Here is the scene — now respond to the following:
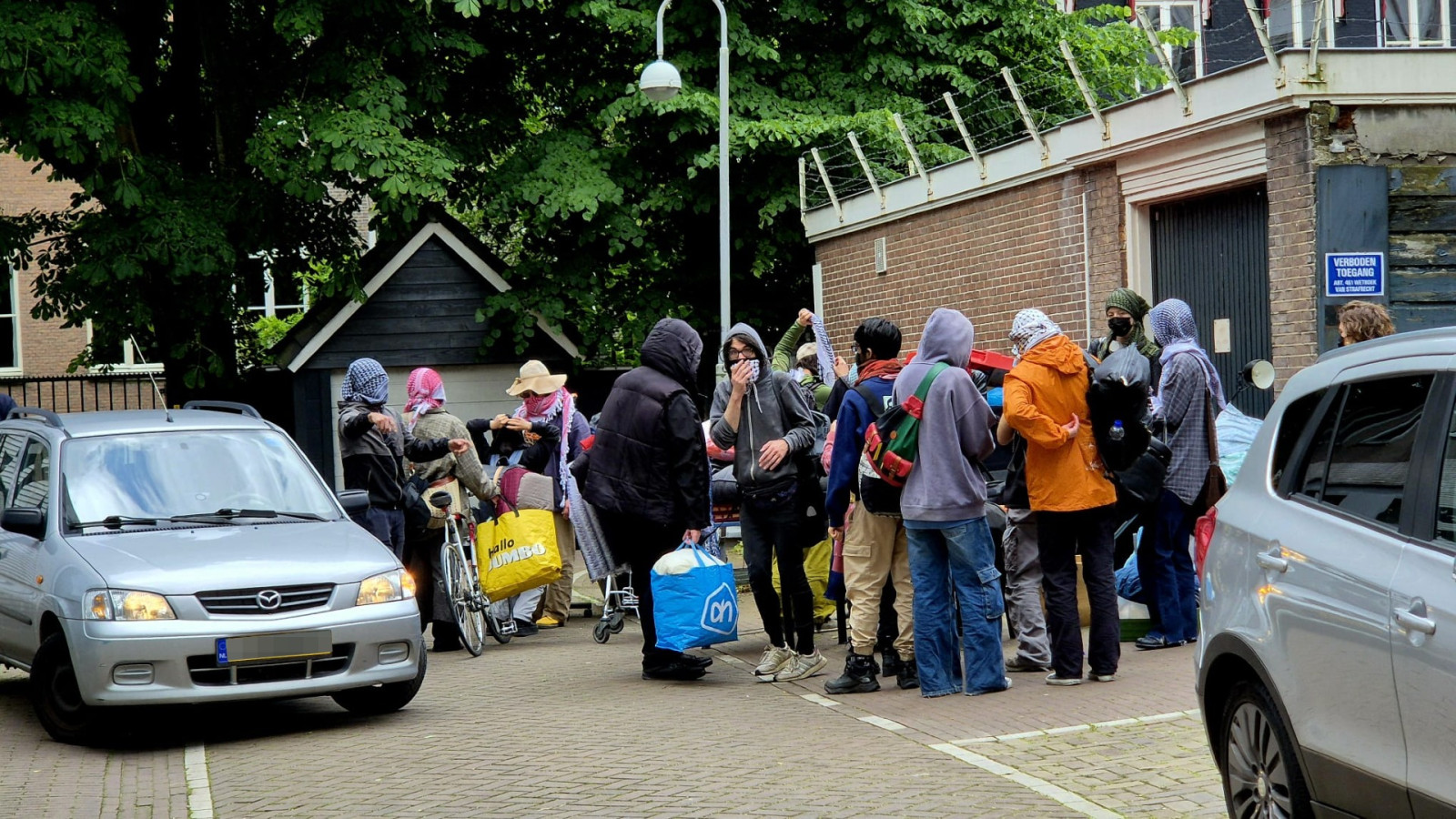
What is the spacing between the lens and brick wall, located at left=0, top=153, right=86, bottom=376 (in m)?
30.1

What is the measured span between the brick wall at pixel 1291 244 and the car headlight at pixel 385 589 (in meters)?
6.41

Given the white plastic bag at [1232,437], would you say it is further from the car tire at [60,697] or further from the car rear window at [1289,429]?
the car tire at [60,697]

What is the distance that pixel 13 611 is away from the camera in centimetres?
845

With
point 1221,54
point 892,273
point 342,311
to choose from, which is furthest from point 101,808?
point 342,311

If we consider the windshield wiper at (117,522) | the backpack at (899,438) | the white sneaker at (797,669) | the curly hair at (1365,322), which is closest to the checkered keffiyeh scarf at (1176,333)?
the curly hair at (1365,322)

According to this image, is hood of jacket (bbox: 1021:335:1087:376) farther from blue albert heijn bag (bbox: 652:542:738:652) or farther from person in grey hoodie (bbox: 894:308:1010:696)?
blue albert heijn bag (bbox: 652:542:738:652)

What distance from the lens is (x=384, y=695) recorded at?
842 centimetres

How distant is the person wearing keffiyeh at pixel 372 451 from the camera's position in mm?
10617

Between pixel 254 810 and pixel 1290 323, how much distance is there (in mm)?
8114

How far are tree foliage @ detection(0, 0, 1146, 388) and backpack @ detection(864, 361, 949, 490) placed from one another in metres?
11.0

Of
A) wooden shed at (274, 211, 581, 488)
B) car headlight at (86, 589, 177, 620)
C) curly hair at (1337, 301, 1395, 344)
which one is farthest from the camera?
wooden shed at (274, 211, 581, 488)

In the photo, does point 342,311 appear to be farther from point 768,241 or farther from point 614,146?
point 768,241

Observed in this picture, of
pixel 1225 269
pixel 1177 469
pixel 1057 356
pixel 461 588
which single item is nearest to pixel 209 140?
pixel 461 588

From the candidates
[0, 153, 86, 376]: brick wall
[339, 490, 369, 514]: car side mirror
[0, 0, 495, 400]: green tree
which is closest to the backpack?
[339, 490, 369, 514]: car side mirror
